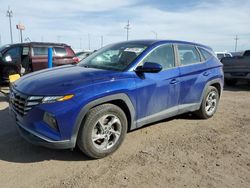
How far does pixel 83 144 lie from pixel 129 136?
1258 mm

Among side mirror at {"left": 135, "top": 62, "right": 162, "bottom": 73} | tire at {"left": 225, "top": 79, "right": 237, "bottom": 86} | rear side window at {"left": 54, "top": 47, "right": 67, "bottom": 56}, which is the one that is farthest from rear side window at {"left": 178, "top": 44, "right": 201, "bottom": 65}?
tire at {"left": 225, "top": 79, "right": 237, "bottom": 86}

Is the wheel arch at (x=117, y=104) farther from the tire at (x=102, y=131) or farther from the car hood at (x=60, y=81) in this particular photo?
the car hood at (x=60, y=81)

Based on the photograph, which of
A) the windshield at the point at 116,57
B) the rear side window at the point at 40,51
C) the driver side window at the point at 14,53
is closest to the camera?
the windshield at the point at 116,57

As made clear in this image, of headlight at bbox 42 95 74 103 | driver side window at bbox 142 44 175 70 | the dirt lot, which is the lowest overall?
the dirt lot

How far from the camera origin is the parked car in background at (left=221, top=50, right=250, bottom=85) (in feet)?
33.7

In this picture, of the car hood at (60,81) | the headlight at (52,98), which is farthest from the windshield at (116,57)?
the headlight at (52,98)

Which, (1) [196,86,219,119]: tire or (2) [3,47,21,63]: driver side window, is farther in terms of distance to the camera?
(2) [3,47,21,63]: driver side window

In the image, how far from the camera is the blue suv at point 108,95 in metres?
3.27

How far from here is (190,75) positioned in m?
4.92

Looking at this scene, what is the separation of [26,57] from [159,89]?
20.6 ft

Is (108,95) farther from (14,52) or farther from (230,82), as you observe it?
(230,82)

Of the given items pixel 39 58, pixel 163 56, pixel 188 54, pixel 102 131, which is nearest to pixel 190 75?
pixel 188 54

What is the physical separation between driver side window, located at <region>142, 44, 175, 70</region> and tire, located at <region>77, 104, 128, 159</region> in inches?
44.4

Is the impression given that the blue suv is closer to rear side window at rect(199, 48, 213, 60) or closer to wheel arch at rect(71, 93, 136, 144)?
wheel arch at rect(71, 93, 136, 144)
